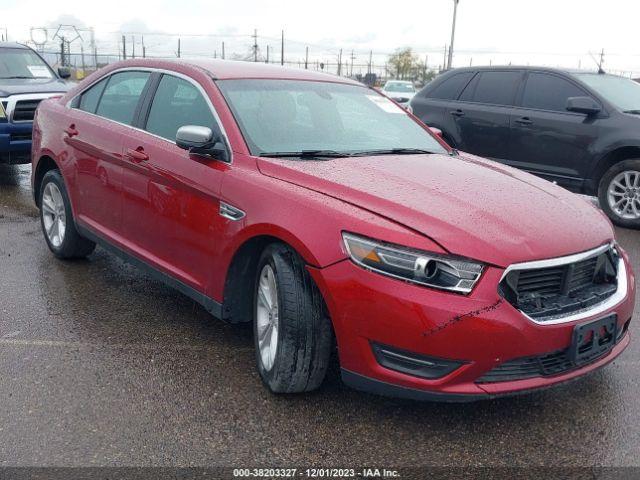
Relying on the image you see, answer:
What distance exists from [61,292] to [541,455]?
3335mm

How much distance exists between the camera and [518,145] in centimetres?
790

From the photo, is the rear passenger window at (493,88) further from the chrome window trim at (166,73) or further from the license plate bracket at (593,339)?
the license plate bracket at (593,339)

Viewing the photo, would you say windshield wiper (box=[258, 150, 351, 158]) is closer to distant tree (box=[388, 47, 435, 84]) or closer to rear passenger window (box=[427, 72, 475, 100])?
rear passenger window (box=[427, 72, 475, 100])

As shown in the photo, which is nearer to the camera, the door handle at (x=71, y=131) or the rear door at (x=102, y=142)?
the rear door at (x=102, y=142)

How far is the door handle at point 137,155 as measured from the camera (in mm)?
4078

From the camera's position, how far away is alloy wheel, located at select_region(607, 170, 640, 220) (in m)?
7.09

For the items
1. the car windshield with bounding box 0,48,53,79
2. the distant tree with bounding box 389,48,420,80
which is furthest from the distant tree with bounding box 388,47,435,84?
the car windshield with bounding box 0,48,53,79

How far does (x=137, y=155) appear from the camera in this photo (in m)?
4.14

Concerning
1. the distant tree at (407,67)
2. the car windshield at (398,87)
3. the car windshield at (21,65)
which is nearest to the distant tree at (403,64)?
the distant tree at (407,67)

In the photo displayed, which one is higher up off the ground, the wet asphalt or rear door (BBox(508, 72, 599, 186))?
rear door (BBox(508, 72, 599, 186))

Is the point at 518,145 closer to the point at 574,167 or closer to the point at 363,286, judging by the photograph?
the point at 574,167

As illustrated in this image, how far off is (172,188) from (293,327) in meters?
1.28

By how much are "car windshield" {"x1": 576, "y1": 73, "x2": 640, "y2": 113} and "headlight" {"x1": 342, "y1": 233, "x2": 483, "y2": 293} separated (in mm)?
5531

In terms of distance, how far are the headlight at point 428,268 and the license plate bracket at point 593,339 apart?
1.77 feet
